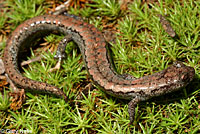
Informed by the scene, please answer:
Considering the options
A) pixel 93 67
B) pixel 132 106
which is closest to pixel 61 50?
pixel 93 67

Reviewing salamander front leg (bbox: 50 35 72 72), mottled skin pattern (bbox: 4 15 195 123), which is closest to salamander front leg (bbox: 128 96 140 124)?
mottled skin pattern (bbox: 4 15 195 123)

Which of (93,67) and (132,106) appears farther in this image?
(93,67)

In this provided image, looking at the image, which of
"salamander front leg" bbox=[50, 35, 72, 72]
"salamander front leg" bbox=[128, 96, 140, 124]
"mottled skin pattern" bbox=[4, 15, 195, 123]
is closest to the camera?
"mottled skin pattern" bbox=[4, 15, 195, 123]

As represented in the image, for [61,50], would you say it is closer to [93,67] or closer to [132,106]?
[93,67]

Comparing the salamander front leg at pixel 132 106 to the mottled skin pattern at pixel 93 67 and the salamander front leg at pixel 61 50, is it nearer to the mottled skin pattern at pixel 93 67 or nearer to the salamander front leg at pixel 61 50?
the mottled skin pattern at pixel 93 67

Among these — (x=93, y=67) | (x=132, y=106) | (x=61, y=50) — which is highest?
(x=61, y=50)

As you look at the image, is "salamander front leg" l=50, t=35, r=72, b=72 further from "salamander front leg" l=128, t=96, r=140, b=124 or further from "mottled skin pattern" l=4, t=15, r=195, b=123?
"salamander front leg" l=128, t=96, r=140, b=124

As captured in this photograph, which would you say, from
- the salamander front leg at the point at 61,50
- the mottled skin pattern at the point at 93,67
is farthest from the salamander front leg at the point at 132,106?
the salamander front leg at the point at 61,50

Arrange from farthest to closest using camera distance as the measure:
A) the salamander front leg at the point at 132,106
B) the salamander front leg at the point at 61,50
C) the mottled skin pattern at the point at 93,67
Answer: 1. the salamander front leg at the point at 61,50
2. the salamander front leg at the point at 132,106
3. the mottled skin pattern at the point at 93,67

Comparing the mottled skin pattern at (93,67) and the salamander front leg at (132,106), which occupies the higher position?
the mottled skin pattern at (93,67)
